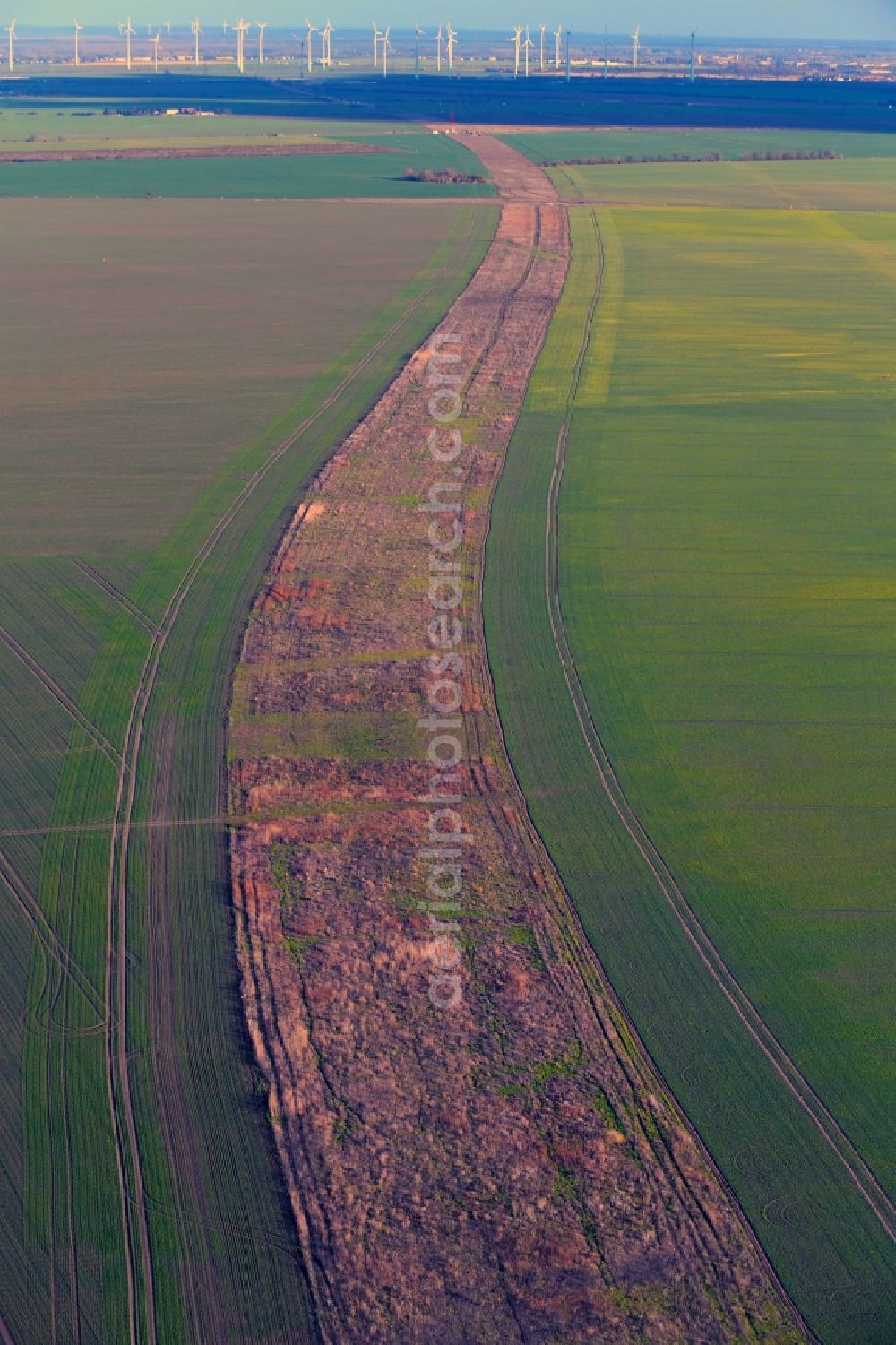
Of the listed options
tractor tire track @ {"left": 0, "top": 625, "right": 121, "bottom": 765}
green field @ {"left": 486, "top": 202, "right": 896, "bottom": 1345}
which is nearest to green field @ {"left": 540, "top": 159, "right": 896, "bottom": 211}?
green field @ {"left": 486, "top": 202, "right": 896, "bottom": 1345}

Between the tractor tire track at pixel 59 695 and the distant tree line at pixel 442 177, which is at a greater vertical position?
the distant tree line at pixel 442 177

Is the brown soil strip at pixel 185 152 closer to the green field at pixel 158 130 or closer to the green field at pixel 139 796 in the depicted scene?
the green field at pixel 158 130

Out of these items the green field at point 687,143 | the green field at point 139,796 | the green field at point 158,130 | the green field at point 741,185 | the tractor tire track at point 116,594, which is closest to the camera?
the green field at point 139,796

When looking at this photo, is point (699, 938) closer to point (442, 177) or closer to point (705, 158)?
point (442, 177)

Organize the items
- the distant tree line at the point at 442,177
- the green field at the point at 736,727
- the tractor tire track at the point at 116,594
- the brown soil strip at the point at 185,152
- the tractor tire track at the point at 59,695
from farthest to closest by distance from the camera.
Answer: the brown soil strip at the point at 185,152, the distant tree line at the point at 442,177, the tractor tire track at the point at 116,594, the tractor tire track at the point at 59,695, the green field at the point at 736,727

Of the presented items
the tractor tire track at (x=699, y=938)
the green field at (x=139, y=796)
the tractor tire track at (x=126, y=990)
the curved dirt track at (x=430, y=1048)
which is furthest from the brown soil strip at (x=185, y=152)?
the curved dirt track at (x=430, y=1048)

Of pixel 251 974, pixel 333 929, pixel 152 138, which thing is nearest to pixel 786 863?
pixel 333 929

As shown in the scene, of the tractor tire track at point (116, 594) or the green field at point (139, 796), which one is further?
the tractor tire track at point (116, 594)
